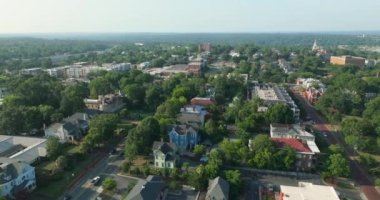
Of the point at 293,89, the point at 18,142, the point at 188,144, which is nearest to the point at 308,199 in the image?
the point at 188,144

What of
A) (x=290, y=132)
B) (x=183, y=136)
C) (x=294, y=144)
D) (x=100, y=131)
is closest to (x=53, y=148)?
(x=100, y=131)

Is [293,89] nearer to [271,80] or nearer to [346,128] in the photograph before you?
[271,80]

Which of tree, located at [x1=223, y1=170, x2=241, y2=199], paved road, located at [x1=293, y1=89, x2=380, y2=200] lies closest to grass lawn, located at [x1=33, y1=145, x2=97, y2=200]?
tree, located at [x1=223, y1=170, x2=241, y2=199]

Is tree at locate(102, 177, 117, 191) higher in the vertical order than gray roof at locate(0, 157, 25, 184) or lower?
lower

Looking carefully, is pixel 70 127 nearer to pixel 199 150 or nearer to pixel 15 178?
pixel 15 178

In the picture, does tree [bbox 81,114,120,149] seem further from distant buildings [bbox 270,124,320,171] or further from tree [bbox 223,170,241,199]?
distant buildings [bbox 270,124,320,171]

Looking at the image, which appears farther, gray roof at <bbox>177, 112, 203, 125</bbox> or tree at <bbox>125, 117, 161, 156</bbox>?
gray roof at <bbox>177, 112, 203, 125</bbox>
